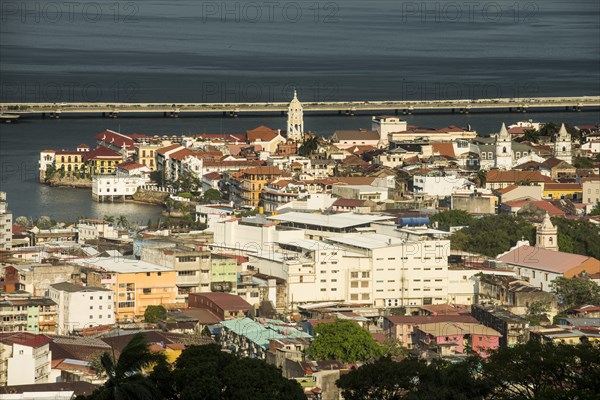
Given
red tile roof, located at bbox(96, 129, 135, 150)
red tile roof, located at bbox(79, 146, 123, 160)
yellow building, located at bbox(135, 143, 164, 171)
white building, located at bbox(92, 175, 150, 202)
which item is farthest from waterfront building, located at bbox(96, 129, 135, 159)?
white building, located at bbox(92, 175, 150, 202)

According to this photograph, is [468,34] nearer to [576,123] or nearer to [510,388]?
[576,123]

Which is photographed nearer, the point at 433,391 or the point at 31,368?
the point at 433,391

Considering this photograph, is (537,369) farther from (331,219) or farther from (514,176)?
(514,176)

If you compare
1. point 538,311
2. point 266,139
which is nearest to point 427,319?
point 538,311

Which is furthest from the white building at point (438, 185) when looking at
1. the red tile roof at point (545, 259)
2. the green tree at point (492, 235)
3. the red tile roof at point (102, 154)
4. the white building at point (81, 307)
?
the white building at point (81, 307)

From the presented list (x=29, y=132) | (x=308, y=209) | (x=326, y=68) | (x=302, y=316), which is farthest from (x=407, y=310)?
(x=326, y=68)

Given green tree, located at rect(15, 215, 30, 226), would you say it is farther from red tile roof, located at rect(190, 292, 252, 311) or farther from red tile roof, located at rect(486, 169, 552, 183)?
red tile roof, located at rect(486, 169, 552, 183)
